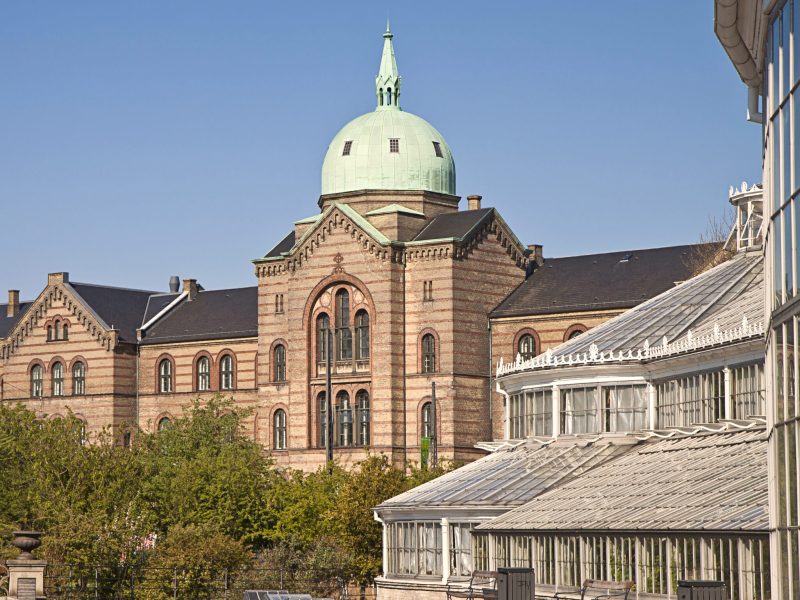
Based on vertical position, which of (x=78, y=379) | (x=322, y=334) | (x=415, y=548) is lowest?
(x=415, y=548)

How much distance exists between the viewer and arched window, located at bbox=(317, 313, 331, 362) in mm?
89750

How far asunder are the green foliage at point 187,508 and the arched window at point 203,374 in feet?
76.2

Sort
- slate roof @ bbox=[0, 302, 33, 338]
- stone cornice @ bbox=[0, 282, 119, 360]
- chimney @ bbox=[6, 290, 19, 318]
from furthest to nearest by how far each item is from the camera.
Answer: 1. chimney @ bbox=[6, 290, 19, 318]
2. slate roof @ bbox=[0, 302, 33, 338]
3. stone cornice @ bbox=[0, 282, 119, 360]

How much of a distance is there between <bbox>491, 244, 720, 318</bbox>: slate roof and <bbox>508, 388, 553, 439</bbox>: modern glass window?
2866 centimetres

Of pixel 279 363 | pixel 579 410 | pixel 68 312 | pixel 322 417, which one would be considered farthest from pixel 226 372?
pixel 579 410

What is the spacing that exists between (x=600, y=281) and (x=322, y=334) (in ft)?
49.7

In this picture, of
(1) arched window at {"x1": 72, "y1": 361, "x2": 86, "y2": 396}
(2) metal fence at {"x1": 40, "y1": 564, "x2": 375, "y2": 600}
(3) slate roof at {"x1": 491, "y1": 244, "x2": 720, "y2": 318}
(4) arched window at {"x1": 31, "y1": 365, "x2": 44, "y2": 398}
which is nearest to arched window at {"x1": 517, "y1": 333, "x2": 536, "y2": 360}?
(3) slate roof at {"x1": 491, "y1": 244, "x2": 720, "y2": 318}

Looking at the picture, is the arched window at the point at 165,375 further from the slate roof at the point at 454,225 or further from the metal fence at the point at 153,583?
the metal fence at the point at 153,583

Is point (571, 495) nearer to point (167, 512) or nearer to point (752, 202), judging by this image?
point (752, 202)

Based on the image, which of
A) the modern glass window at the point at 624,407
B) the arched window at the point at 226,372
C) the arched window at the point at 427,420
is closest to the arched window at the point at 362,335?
the arched window at the point at 427,420

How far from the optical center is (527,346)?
86.5m

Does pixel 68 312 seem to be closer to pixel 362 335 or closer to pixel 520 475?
pixel 362 335

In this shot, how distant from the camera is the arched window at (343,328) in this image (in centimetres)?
8850

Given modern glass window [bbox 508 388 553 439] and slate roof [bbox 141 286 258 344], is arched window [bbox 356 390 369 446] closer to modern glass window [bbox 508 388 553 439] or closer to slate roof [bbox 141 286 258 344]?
slate roof [bbox 141 286 258 344]
